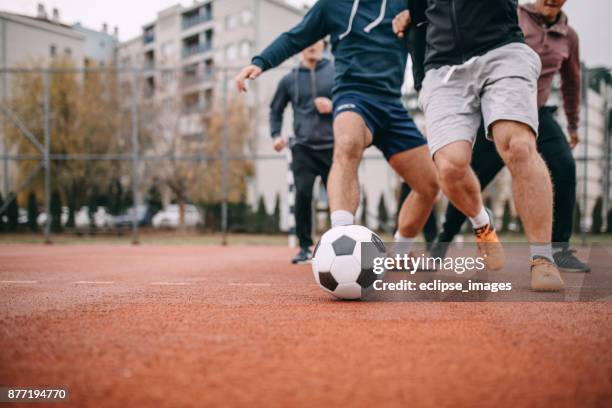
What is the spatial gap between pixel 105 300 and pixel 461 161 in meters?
1.88

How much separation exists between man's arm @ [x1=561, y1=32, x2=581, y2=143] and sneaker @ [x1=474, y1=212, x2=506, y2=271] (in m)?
1.64

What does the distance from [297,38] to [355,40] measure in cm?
37

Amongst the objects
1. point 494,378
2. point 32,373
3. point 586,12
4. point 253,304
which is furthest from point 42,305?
point 586,12

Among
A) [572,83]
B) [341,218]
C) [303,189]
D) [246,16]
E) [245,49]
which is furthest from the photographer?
[245,49]

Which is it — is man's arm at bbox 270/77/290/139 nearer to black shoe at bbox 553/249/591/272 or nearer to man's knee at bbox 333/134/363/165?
man's knee at bbox 333/134/363/165

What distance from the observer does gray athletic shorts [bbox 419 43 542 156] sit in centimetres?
260

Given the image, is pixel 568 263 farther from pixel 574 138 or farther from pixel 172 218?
pixel 172 218

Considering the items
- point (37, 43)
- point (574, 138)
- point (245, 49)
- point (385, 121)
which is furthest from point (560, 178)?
point (245, 49)

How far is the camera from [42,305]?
2.46 m

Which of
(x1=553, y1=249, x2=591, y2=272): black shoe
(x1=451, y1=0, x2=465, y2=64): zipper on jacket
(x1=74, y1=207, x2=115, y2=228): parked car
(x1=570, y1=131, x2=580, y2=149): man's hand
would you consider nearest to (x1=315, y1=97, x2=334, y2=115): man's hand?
(x1=570, y1=131, x2=580, y2=149): man's hand

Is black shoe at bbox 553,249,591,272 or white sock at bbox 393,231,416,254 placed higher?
white sock at bbox 393,231,416,254

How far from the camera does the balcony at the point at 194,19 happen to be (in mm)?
38844

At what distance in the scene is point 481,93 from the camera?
2793 millimetres

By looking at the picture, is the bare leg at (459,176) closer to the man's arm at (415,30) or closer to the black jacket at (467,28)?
the black jacket at (467,28)
